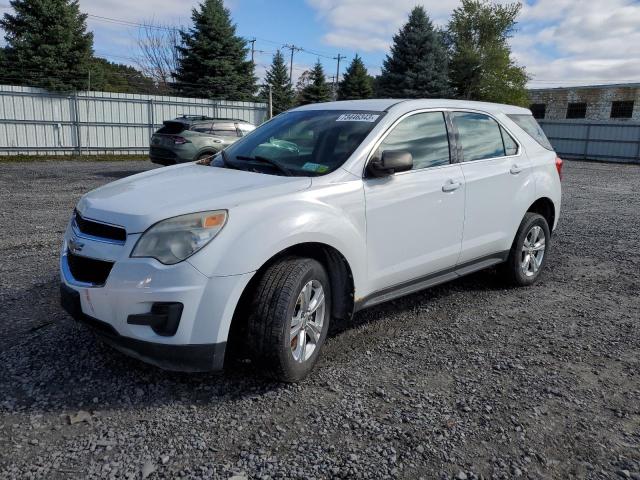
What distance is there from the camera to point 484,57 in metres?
43.3

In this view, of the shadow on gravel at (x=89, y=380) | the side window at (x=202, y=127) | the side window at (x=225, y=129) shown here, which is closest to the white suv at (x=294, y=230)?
the shadow on gravel at (x=89, y=380)

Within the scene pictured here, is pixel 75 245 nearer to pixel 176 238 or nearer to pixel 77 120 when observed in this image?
pixel 176 238

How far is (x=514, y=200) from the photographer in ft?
15.6

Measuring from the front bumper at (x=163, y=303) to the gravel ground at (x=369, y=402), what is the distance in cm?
36

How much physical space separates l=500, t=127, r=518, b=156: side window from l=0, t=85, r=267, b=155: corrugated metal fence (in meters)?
20.2

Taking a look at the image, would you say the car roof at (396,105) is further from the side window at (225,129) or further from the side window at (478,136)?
the side window at (225,129)

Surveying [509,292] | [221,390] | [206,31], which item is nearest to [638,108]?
[206,31]

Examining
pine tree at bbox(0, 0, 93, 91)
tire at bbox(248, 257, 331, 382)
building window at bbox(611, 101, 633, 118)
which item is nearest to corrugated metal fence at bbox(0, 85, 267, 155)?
pine tree at bbox(0, 0, 93, 91)

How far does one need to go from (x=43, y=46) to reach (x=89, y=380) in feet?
83.2

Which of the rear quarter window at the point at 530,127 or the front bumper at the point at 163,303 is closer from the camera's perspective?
the front bumper at the point at 163,303

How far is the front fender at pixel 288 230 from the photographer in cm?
276

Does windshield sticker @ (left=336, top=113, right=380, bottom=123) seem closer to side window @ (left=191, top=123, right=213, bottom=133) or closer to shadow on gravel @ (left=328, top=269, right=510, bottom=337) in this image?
shadow on gravel @ (left=328, top=269, right=510, bottom=337)

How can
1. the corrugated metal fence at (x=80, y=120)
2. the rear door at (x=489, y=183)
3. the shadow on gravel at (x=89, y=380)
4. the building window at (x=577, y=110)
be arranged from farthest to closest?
the building window at (x=577, y=110)
the corrugated metal fence at (x=80, y=120)
the rear door at (x=489, y=183)
the shadow on gravel at (x=89, y=380)

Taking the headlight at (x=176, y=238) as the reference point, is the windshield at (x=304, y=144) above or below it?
above
